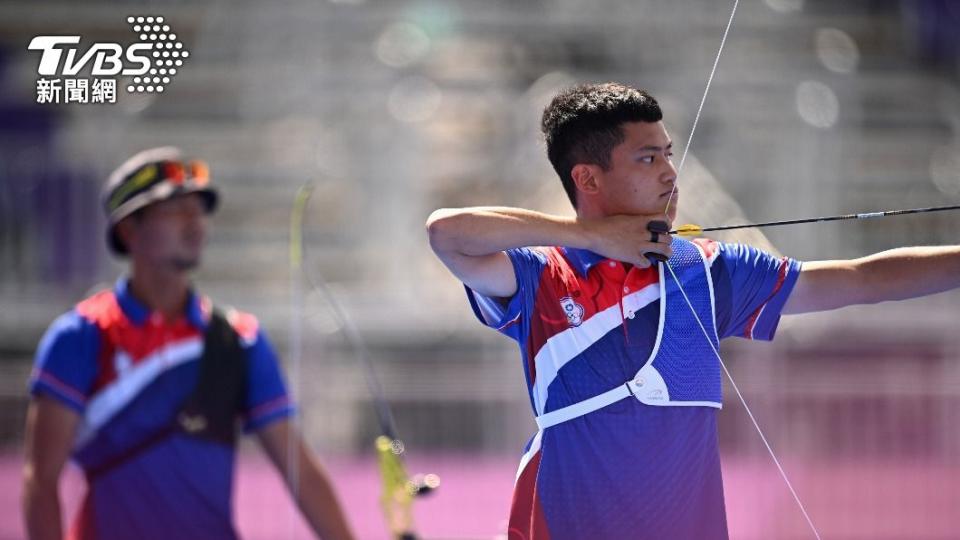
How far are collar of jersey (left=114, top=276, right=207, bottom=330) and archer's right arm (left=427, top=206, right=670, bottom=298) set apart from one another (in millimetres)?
1619

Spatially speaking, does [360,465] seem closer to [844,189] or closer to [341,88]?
[341,88]

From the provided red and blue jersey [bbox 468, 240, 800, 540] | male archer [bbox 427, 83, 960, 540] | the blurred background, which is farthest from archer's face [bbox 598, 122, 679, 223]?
the blurred background

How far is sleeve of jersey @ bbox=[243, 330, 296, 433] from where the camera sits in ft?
12.5

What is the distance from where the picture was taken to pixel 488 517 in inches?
305

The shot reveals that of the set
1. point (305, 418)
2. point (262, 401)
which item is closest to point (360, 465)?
point (305, 418)

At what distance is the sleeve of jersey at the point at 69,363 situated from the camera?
3576mm

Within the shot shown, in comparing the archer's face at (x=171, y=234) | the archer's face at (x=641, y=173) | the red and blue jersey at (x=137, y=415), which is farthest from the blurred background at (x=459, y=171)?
the archer's face at (x=641, y=173)

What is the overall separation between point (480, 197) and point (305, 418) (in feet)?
8.63

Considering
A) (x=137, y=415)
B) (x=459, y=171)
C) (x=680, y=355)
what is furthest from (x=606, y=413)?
(x=459, y=171)

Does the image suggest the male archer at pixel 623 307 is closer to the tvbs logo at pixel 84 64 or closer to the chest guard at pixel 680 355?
the chest guard at pixel 680 355

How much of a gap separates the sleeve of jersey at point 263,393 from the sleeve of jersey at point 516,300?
1.40 meters

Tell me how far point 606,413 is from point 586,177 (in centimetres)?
47

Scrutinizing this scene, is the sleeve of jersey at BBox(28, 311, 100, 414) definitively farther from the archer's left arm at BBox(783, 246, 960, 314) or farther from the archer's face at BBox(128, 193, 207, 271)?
the archer's left arm at BBox(783, 246, 960, 314)

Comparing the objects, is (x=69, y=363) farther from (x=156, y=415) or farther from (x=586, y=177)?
(x=586, y=177)
